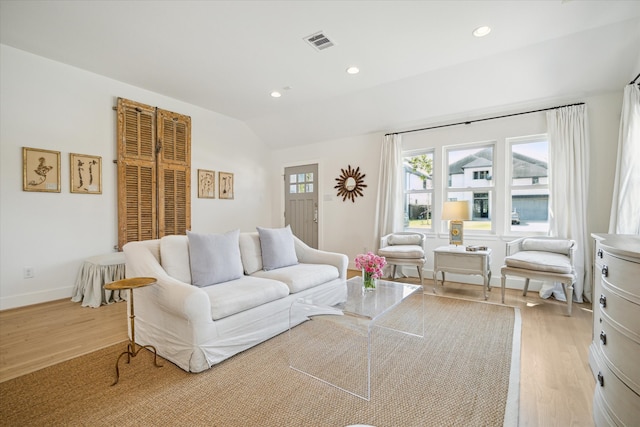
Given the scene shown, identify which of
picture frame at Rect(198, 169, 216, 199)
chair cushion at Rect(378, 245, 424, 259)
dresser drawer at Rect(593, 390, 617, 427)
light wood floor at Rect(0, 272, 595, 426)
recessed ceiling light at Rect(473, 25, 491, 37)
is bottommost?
light wood floor at Rect(0, 272, 595, 426)

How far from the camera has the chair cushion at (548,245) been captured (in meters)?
3.47

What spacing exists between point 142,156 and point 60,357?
300 cm

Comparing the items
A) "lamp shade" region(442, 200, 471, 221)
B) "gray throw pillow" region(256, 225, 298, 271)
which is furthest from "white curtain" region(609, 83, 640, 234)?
"gray throw pillow" region(256, 225, 298, 271)

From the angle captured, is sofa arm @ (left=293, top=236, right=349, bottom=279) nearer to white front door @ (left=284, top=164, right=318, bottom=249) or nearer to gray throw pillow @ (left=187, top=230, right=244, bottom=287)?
gray throw pillow @ (left=187, top=230, right=244, bottom=287)

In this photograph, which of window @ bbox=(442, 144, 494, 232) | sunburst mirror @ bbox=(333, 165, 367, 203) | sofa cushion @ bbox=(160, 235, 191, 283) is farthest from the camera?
sunburst mirror @ bbox=(333, 165, 367, 203)

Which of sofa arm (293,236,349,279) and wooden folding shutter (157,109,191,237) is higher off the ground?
wooden folding shutter (157,109,191,237)

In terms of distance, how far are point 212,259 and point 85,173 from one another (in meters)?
2.64

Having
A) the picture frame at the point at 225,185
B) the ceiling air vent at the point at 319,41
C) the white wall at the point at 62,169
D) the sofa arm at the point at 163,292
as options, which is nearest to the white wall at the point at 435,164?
the picture frame at the point at 225,185

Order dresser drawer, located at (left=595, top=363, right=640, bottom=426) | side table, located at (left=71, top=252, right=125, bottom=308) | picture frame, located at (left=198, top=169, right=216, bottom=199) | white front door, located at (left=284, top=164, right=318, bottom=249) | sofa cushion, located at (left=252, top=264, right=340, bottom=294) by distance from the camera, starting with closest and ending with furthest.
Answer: dresser drawer, located at (left=595, top=363, right=640, bottom=426) < sofa cushion, located at (left=252, top=264, right=340, bottom=294) < side table, located at (left=71, top=252, right=125, bottom=308) < picture frame, located at (left=198, top=169, right=216, bottom=199) < white front door, located at (left=284, top=164, right=318, bottom=249)

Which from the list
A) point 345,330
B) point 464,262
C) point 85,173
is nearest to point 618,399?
point 345,330

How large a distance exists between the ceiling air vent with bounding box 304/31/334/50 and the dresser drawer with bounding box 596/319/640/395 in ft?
10.4

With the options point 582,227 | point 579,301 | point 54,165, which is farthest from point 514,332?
point 54,165

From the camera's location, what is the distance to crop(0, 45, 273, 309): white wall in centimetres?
326

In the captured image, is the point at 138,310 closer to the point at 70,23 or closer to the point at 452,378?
the point at 452,378
